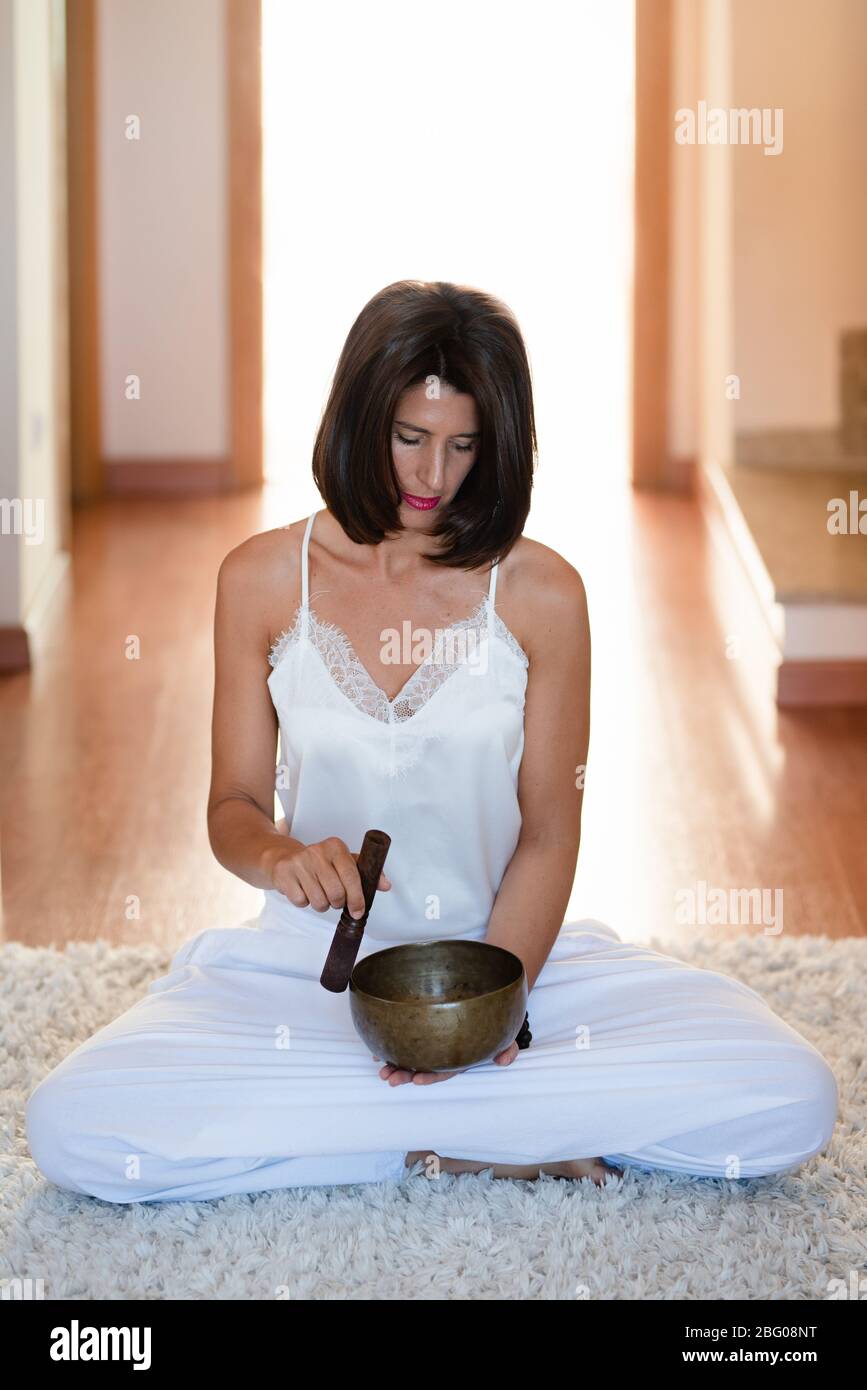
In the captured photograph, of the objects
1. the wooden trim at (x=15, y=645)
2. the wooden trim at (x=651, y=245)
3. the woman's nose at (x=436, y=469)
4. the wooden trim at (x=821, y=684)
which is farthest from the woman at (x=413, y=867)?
the wooden trim at (x=651, y=245)

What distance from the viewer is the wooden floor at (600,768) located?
289 cm

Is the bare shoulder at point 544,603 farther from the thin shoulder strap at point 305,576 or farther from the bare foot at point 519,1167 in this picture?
the bare foot at point 519,1167

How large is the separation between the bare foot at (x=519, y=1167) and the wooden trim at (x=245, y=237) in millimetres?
5102

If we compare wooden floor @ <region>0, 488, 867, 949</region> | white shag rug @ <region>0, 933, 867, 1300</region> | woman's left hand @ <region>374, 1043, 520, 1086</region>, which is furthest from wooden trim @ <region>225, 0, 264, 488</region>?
woman's left hand @ <region>374, 1043, 520, 1086</region>

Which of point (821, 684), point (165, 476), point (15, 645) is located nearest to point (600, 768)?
point (821, 684)

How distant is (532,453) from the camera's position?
6.10 ft

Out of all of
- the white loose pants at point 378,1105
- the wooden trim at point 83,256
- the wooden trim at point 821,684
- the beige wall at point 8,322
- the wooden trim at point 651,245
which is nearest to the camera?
the white loose pants at point 378,1105

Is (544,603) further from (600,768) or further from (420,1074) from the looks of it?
(600,768)

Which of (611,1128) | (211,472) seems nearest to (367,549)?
(611,1128)

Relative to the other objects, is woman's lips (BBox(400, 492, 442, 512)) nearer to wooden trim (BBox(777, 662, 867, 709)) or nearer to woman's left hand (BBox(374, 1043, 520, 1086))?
woman's left hand (BBox(374, 1043, 520, 1086))

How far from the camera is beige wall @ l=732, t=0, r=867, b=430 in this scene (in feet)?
17.7

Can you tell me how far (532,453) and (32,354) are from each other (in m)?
3.02
